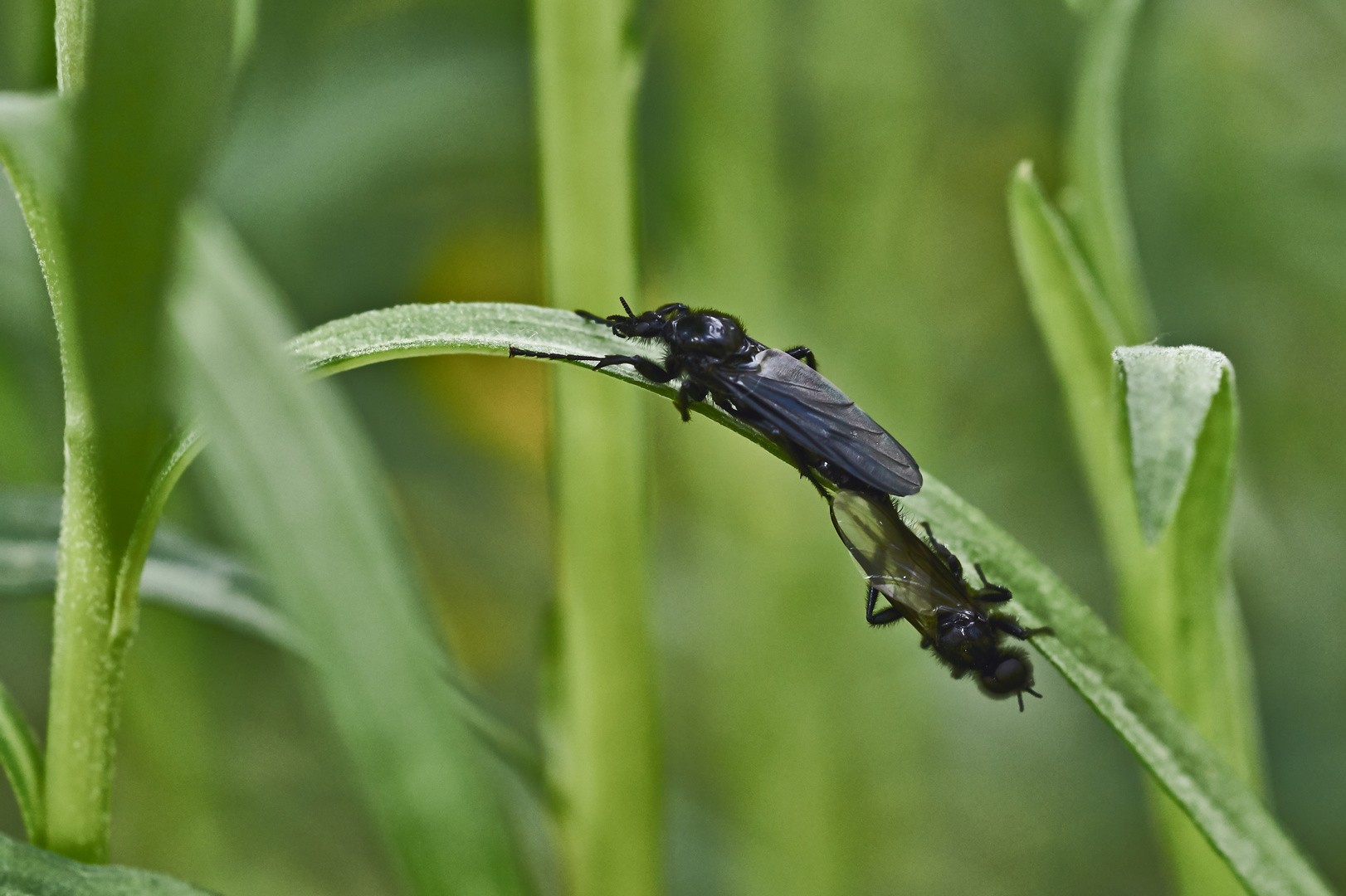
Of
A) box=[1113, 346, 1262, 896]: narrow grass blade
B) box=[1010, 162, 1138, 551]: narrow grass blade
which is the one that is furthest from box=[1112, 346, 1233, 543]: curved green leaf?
box=[1010, 162, 1138, 551]: narrow grass blade

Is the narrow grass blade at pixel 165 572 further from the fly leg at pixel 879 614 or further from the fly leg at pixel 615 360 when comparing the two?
the fly leg at pixel 879 614

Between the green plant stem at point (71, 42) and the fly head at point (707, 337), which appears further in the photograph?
the fly head at point (707, 337)

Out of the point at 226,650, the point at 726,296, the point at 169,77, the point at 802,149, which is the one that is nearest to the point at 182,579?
the point at 169,77

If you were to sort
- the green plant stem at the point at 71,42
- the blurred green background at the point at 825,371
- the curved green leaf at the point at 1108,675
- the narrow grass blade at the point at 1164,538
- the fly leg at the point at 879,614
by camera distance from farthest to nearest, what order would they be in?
the blurred green background at the point at 825,371
the fly leg at the point at 879,614
the narrow grass blade at the point at 1164,538
the curved green leaf at the point at 1108,675
the green plant stem at the point at 71,42

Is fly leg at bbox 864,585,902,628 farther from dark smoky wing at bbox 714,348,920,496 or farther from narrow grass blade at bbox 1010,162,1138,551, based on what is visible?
narrow grass blade at bbox 1010,162,1138,551

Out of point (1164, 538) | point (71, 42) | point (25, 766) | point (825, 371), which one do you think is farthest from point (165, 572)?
point (825, 371)

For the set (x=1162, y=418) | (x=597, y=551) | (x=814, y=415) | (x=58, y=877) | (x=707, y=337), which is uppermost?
(x=707, y=337)

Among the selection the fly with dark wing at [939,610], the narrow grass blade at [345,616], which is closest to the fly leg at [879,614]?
the fly with dark wing at [939,610]

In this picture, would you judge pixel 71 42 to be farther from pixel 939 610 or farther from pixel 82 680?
pixel 939 610
